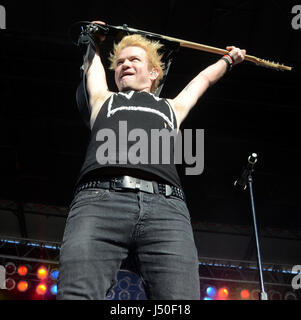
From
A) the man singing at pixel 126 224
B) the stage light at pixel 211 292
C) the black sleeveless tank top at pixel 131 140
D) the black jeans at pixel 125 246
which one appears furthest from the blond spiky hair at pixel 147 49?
the stage light at pixel 211 292

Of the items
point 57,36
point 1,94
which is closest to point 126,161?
point 57,36

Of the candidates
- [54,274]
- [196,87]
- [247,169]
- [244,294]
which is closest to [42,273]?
[54,274]

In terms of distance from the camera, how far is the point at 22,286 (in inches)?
304

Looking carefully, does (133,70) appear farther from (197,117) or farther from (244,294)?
(244,294)

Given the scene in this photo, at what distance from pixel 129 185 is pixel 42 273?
6.97m

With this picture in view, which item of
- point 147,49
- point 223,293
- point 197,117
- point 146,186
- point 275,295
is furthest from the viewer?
point 275,295

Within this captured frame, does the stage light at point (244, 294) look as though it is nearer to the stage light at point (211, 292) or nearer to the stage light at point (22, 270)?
the stage light at point (211, 292)

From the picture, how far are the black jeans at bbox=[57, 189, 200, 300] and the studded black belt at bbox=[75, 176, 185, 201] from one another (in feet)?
0.08

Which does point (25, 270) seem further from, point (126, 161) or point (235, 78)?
point (126, 161)

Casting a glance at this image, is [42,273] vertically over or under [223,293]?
over

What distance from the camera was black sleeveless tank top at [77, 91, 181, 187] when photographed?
161 centimetres
